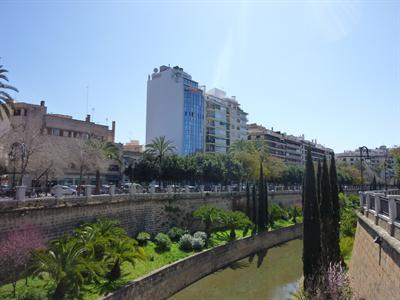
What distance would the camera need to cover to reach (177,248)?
28500 mm

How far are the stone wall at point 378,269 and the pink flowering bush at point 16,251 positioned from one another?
13.8 metres

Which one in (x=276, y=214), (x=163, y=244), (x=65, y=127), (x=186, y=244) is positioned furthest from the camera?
(x=65, y=127)

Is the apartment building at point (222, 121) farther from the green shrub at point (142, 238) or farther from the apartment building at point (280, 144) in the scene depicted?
the green shrub at point (142, 238)

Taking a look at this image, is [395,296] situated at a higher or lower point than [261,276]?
higher

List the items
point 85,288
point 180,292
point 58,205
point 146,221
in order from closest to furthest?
1. point 85,288
2. point 58,205
3. point 180,292
4. point 146,221

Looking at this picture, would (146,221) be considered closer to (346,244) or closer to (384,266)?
(346,244)

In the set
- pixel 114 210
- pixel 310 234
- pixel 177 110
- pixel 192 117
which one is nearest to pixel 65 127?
pixel 177 110

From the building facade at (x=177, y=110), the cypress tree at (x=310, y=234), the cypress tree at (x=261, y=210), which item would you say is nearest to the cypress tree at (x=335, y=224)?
the cypress tree at (x=310, y=234)

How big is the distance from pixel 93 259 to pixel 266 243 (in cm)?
2389

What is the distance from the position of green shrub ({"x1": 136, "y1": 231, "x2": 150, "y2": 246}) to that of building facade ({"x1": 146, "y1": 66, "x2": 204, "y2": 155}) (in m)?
57.0

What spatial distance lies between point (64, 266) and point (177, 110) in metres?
72.4

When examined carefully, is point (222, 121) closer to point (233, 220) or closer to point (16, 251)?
point (233, 220)

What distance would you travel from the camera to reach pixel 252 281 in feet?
86.5

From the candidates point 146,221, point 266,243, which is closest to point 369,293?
point 146,221
